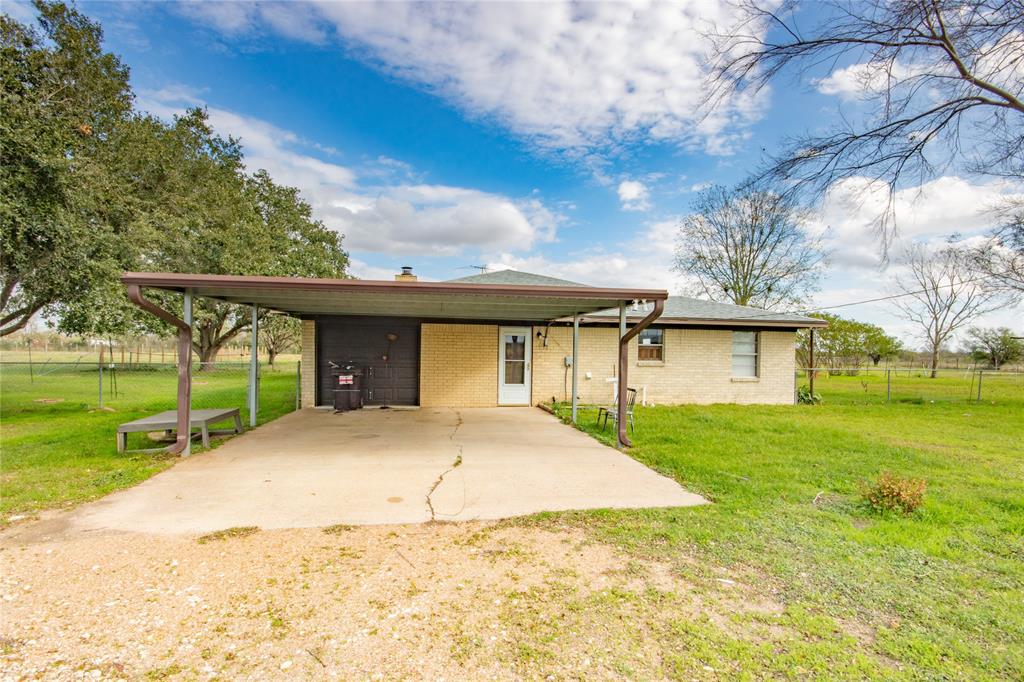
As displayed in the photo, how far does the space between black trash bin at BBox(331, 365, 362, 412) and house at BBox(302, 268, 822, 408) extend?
1.93 feet

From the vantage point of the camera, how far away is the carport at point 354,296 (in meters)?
5.82

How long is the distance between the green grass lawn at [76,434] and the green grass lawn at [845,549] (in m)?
4.93

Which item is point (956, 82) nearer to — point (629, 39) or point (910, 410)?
point (629, 39)

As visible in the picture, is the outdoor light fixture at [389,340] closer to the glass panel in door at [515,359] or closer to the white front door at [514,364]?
the white front door at [514,364]

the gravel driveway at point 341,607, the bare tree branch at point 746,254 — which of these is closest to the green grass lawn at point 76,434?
the gravel driveway at point 341,607

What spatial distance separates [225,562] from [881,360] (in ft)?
135

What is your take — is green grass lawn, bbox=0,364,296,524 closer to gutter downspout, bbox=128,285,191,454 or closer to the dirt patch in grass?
gutter downspout, bbox=128,285,191,454

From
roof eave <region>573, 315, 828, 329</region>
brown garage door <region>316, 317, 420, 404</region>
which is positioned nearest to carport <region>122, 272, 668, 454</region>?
brown garage door <region>316, 317, 420, 404</region>

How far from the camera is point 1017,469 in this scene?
610 cm

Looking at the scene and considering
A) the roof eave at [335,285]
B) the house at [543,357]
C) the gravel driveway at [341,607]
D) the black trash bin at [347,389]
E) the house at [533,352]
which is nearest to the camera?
the gravel driveway at [341,607]

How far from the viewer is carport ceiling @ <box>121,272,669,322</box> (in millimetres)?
5836

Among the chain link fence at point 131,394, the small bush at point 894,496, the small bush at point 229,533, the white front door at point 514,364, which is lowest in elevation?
the chain link fence at point 131,394

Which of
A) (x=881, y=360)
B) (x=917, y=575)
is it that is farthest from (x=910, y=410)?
(x=881, y=360)

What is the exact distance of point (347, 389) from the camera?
35.6 ft
